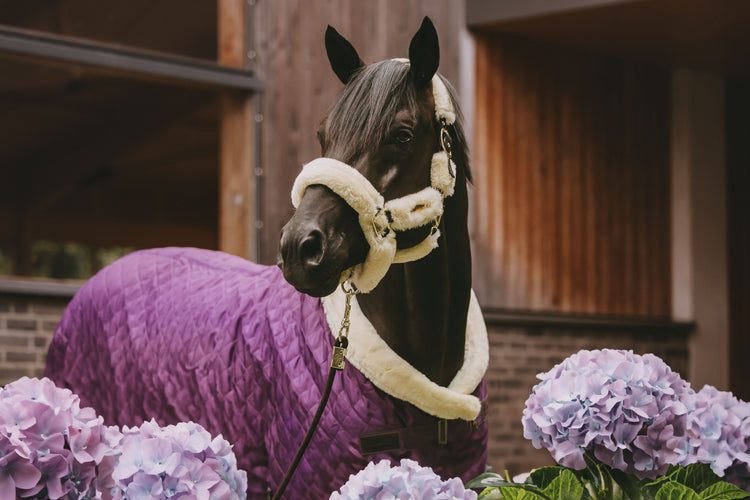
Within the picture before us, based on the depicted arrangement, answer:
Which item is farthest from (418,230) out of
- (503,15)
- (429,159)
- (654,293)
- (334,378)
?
(654,293)

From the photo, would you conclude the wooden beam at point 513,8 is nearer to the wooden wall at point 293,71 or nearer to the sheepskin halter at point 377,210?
the wooden wall at point 293,71

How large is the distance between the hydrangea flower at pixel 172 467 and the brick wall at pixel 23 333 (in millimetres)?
4591

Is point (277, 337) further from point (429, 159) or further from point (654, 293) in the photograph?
point (654, 293)

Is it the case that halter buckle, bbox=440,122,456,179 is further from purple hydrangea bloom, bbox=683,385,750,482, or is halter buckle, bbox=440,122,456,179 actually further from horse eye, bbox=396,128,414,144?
purple hydrangea bloom, bbox=683,385,750,482

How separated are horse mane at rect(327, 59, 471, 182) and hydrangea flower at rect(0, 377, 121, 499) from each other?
0.92 m

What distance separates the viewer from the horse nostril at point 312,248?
1896 millimetres

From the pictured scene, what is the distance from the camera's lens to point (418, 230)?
2.11m

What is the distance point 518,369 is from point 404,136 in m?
5.64

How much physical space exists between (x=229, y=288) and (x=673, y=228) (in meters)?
7.09

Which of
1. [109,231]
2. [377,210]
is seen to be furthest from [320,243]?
[109,231]

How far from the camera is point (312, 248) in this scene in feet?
6.29

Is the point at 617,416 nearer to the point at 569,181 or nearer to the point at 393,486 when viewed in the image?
the point at 393,486

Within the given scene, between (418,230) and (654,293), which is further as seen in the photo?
(654,293)

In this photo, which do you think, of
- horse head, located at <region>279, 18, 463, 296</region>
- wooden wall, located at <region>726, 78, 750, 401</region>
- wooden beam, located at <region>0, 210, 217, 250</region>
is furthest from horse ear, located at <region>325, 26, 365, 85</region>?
wooden wall, located at <region>726, 78, 750, 401</region>
